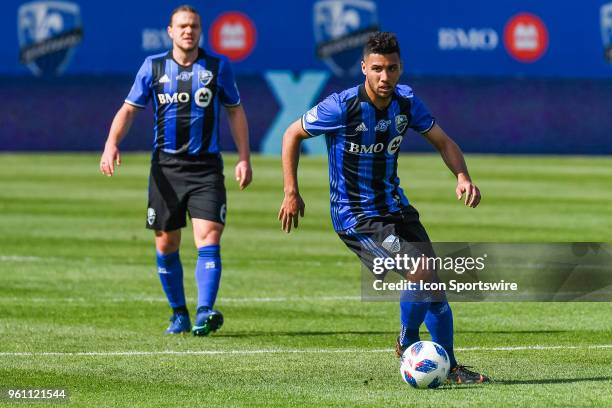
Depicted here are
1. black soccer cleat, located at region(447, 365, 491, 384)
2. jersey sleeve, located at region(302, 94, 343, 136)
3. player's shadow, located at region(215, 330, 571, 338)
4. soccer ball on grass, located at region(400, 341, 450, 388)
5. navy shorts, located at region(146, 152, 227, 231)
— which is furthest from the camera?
navy shorts, located at region(146, 152, 227, 231)

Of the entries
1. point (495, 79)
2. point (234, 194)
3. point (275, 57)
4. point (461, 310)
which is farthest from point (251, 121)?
point (461, 310)

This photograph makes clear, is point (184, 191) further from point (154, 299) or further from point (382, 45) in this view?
point (382, 45)

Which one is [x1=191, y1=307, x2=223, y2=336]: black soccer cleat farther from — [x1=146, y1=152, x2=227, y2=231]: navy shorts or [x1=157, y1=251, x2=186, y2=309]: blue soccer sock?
[x1=146, y1=152, x2=227, y2=231]: navy shorts

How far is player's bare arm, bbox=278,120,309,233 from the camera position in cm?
827

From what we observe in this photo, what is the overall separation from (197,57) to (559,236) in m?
7.92

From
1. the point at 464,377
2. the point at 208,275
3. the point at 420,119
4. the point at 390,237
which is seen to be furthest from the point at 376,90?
the point at 208,275

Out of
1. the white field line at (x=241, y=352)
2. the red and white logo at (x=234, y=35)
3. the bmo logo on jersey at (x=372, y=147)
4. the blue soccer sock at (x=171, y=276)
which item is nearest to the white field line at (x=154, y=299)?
the blue soccer sock at (x=171, y=276)

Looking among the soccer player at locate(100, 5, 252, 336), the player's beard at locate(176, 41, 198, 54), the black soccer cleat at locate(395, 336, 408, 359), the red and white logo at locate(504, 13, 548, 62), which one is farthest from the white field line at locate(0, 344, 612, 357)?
the red and white logo at locate(504, 13, 548, 62)

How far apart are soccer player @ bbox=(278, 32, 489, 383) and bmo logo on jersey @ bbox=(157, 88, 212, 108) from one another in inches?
81.3

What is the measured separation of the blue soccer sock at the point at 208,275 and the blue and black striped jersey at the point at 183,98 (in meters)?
0.72

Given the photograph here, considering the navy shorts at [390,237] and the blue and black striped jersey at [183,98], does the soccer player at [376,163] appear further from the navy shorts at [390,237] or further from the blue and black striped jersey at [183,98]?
the blue and black striped jersey at [183,98]

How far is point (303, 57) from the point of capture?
35.0 m

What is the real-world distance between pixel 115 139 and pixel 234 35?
968 inches

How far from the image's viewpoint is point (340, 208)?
880 cm
